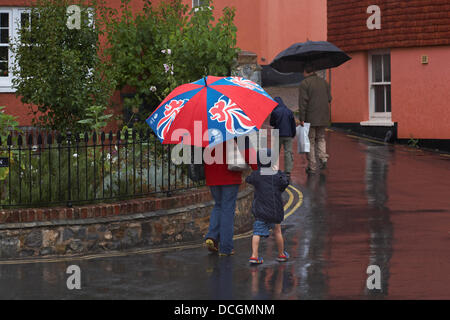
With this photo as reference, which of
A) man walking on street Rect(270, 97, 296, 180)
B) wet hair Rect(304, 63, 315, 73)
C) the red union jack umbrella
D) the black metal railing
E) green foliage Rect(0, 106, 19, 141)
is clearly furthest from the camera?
wet hair Rect(304, 63, 315, 73)

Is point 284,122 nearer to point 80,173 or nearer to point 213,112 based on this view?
point 80,173

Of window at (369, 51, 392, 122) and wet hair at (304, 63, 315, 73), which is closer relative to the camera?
wet hair at (304, 63, 315, 73)

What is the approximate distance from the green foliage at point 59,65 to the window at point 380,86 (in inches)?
430

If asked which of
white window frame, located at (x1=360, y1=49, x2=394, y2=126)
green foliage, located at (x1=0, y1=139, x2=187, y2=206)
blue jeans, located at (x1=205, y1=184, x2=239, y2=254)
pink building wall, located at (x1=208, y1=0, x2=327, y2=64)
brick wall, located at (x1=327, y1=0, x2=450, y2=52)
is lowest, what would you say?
blue jeans, located at (x1=205, y1=184, x2=239, y2=254)

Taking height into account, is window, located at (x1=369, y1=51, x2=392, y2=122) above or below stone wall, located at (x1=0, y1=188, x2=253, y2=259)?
above

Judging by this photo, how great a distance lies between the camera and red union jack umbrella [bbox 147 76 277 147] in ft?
29.8

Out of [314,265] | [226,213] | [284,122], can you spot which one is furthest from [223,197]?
[284,122]

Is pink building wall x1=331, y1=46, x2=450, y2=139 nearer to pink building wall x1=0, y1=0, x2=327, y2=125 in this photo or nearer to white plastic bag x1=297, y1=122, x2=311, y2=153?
white plastic bag x1=297, y1=122, x2=311, y2=153

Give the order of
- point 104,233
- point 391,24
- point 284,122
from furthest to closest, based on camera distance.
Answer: point 391,24 < point 284,122 < point 104,233

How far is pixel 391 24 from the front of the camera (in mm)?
22359

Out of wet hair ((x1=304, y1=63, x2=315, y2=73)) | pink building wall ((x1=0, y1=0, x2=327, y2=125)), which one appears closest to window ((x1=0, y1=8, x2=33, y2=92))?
wet hair ((x1=304, y1=63, x2=315, y2=73))

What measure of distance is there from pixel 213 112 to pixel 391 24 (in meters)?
14.2

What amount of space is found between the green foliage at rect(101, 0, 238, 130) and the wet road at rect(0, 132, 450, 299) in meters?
2.85
